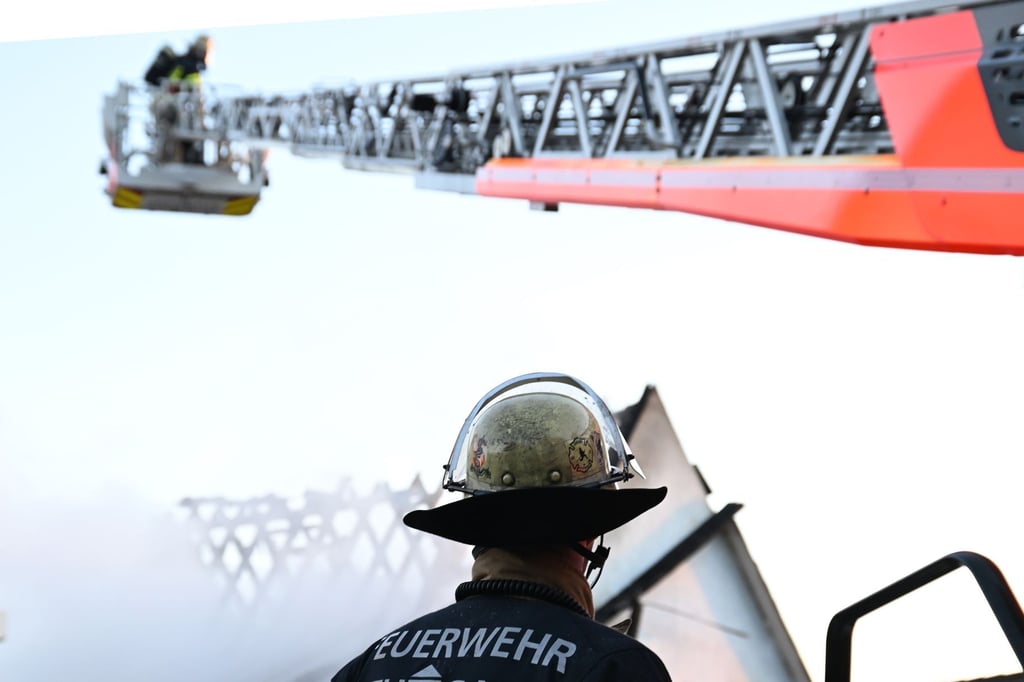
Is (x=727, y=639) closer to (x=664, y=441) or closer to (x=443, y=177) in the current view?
(x=664, y=441)

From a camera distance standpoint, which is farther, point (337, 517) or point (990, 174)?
point (337, 517)

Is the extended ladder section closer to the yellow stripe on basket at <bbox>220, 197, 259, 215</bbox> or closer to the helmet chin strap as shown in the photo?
the helmet chin strap

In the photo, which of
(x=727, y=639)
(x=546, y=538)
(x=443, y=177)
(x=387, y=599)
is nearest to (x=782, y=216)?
(x=546, y=538)

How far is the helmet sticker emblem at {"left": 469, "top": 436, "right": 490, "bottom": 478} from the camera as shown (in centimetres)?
152

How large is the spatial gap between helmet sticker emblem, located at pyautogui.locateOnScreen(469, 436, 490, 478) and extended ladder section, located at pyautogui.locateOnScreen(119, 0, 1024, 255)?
1.42 meters

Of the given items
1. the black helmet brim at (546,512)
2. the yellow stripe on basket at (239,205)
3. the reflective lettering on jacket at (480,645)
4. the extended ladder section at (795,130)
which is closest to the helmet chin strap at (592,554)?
the black helmet brim at (546,512)

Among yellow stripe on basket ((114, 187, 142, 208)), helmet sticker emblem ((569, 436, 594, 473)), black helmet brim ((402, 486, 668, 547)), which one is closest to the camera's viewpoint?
black helmet brim ((402, 486, 668, 547))

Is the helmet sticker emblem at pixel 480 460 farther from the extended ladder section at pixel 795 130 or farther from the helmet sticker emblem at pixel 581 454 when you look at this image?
the extended ladder section at pixel 795 130

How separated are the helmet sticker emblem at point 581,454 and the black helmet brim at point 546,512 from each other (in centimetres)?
14

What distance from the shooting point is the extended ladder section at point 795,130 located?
2447 mm

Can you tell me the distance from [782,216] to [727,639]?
118 inches

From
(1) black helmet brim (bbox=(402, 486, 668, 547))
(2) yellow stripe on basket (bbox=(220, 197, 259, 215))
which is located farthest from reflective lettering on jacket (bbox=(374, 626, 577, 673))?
→ (2) yellow stripe on basket (bbox=(220, 197, 259, 215))

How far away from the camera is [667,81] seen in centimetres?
387

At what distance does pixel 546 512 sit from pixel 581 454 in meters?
0.18
